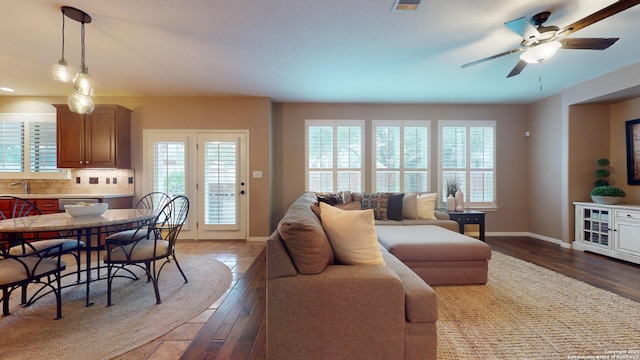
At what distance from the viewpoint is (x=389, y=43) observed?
2850 mm

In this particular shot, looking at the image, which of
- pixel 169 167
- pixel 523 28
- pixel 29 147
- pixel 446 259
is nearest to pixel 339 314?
pixel 446 259

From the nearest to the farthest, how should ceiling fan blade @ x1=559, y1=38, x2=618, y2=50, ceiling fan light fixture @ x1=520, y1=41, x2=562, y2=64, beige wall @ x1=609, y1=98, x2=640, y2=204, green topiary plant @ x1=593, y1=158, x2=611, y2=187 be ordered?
ceiling fan blade @ x1=559, y1=38, x2=618, y2=50 → ceiling fan light fixture @ x1=520, y1=41, x2=562, y2=64 → beige wall @ x1=609, y1=98, x2=640, y2=204 → green topiary plant @ x1=593, y1=158, x2=611, y2=187

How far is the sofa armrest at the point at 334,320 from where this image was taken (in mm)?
1521

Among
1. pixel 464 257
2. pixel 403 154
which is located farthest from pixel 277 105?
pixel 464 257

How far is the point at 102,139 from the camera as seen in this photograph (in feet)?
14.4

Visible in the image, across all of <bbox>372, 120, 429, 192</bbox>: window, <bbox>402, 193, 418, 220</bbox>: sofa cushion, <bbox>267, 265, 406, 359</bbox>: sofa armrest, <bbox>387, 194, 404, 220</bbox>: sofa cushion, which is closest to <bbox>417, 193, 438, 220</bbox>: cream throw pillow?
<bbox>402, 193, 418, 220</bbox>: sofa cushion

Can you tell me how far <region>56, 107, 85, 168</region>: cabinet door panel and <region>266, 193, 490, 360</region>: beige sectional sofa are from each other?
187 inches

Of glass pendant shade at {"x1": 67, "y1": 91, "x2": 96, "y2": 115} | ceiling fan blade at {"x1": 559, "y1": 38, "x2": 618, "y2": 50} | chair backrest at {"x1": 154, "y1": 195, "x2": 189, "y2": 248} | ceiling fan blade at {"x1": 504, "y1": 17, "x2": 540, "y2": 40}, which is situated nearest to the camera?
ceiling fan blade at {"x1": 504, "y1": 17, "x2": 540, "y2": 40}

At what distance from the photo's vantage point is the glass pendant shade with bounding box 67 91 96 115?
2492 mm

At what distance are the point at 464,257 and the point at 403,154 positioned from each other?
9.17ft

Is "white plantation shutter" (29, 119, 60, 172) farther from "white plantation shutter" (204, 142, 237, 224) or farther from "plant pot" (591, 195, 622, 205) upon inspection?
"plant pot" (591, 195, 622, 205)

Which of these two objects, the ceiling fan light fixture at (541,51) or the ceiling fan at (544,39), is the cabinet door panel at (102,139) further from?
the ceiling fan light fixture at (541,51)

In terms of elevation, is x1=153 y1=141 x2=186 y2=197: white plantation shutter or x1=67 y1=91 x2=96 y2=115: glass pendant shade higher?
x1=67 y1=91 x2=96 y2=115: glass pendant shade

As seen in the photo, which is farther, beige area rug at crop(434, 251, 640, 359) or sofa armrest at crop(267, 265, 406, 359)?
beige area rug at crop(434, 251, 640, 359)
